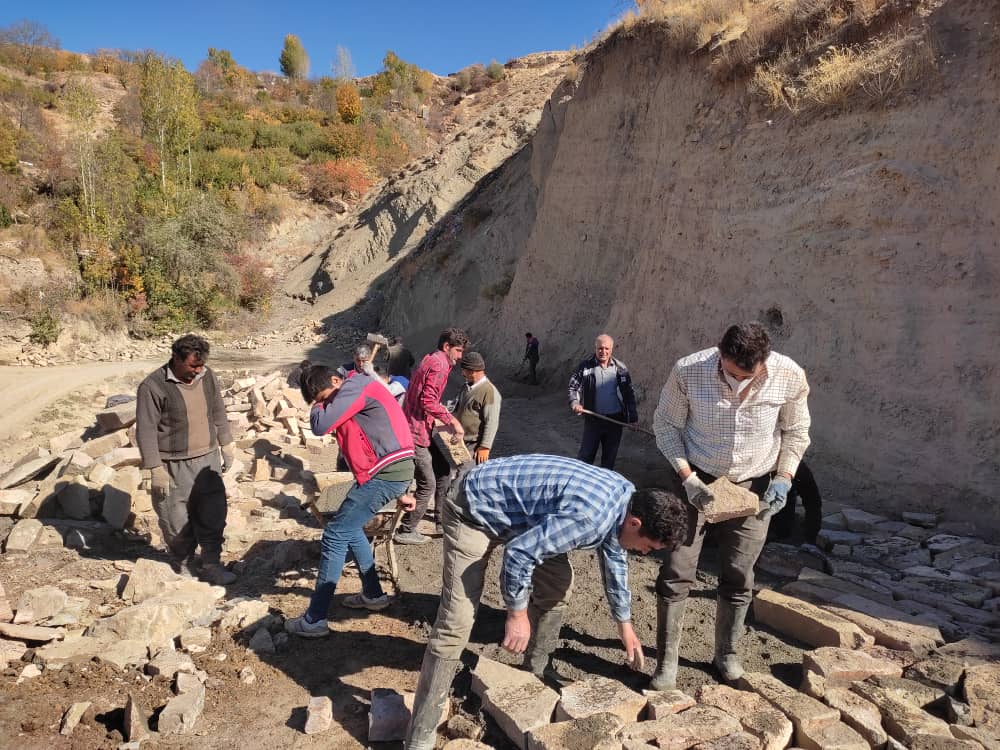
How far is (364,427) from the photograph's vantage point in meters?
4.25

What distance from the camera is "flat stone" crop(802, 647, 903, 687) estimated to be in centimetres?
361

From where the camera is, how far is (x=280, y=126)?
3728cm

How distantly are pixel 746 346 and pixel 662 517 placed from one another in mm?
960

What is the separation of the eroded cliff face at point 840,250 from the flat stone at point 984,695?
8.92ft

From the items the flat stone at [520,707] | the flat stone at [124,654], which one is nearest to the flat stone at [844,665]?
the flat stone at [520,707]

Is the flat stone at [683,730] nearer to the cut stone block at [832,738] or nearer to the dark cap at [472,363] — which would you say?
the cut stone block at [832,738]

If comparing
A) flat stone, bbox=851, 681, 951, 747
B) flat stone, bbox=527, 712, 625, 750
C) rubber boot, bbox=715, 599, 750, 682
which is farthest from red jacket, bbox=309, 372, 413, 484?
flat stone, bbox=851, 681, 951, 747

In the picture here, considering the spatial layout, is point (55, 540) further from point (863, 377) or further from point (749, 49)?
point (749, 49)

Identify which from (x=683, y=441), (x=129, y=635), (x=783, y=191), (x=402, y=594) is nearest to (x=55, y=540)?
(x=129, y=635)

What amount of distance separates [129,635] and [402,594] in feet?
5.72

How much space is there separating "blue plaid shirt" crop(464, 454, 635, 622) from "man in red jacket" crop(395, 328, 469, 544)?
2522 mm

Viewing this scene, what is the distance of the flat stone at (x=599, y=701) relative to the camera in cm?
326

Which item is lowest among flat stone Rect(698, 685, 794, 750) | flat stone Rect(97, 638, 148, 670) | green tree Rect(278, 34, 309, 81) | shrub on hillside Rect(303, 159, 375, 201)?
flat stone Rect(97, 638, 148, 670)

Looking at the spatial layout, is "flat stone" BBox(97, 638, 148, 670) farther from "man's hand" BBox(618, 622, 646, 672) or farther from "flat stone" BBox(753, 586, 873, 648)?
"flat stone" BBox(753, 586, 873, 648)
